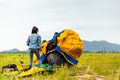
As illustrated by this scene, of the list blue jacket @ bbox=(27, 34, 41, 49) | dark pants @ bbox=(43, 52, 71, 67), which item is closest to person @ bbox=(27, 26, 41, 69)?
blue jacket @ bbox=(27, 34, 41, 49)

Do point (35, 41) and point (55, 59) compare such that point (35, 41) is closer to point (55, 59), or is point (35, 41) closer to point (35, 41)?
point (35, 41)

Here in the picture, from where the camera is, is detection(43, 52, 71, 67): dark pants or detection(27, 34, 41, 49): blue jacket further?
detection(27, 34, 41, 49): blue jacket

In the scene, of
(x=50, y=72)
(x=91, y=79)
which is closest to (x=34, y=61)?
(x=50, y=72)

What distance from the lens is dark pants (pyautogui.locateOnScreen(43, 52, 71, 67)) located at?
67.6 feet

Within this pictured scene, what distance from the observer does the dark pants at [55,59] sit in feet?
67.6

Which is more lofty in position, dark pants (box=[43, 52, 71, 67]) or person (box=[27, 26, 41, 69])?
person (box=[27, 26, 41, 69])

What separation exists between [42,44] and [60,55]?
1.72 m

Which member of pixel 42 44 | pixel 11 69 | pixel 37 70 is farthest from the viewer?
pixel 42 44

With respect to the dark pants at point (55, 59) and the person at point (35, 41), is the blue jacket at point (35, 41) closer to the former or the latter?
the person at point (35, 41)

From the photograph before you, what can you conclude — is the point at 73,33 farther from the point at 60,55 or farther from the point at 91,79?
the point at 91,79

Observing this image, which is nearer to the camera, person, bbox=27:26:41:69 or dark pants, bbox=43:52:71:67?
dark pants, bbox=43:52:71:67

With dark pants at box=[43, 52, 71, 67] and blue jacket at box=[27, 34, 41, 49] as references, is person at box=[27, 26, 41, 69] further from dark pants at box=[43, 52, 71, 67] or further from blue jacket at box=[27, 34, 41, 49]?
dark pants at box=[43, 52, 71, 67]

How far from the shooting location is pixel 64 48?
2084 cm

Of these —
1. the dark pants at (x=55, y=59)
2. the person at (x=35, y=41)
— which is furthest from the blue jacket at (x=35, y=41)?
the dark pants at (x=55, y=59)
